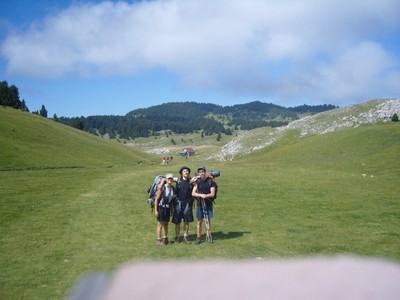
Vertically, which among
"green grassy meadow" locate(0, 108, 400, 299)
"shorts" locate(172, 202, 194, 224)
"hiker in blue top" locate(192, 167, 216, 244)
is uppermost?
"hiker in blue top" locate(192, 167, 216, 244)

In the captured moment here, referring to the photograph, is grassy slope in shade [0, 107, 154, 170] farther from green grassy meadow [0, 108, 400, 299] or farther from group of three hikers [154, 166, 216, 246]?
group of three hikers [154, 166, 216, 246]

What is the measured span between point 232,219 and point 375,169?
35366mm

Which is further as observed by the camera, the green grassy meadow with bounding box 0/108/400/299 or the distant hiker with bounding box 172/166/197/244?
the distant hiker with bounding box 172/166/197/244

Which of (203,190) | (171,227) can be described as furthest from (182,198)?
(171,227)

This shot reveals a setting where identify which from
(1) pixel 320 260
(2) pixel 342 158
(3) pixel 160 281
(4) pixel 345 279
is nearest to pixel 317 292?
(4) pixel 345 279

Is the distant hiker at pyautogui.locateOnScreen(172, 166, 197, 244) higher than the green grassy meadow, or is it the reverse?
Result: the distant hiker at pyautogui.locateOnScreen(172, 166, 197, 244)

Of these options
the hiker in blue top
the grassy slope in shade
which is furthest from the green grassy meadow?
the grassy slope in shade

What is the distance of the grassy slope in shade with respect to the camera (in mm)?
62438

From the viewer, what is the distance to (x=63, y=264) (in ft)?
48.4

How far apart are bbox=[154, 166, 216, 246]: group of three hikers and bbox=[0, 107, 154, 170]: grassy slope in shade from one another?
45.3 m

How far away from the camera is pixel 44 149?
242 ft

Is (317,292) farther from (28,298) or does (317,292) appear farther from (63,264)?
(63,264)

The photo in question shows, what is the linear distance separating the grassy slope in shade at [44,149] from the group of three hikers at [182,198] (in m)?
45.3

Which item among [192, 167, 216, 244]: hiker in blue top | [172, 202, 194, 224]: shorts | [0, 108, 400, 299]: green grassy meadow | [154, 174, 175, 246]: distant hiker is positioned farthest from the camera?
[172, 202, 194, 224]: shorts
